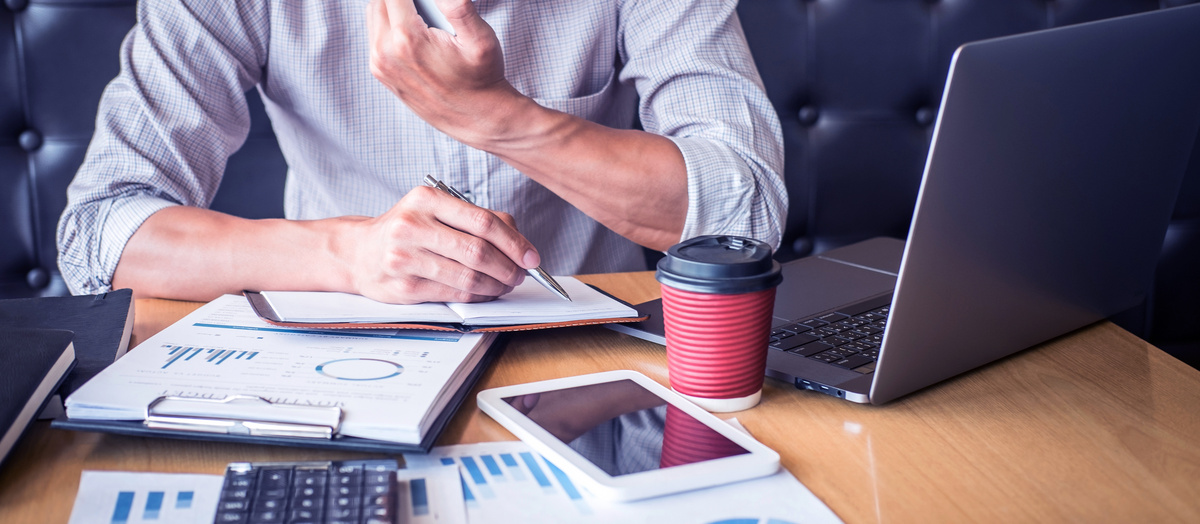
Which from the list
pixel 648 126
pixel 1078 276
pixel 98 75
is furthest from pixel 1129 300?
pixel 98 75

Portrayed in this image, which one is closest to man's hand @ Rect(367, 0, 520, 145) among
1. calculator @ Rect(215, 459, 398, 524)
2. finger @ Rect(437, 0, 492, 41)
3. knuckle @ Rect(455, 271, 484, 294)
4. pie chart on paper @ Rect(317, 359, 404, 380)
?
finger @ Rect(437, 0, 492, 41)

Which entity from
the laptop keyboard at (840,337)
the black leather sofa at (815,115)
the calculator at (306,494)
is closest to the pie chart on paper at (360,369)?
the calculator at (306,494)

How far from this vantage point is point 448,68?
2.47 ft

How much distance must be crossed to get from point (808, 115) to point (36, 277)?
4.48ft

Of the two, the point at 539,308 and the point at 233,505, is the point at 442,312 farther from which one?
the point at 233,505

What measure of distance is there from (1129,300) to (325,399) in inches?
25.8

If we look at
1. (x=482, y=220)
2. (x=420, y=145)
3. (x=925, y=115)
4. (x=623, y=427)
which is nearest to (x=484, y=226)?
(x=482, y=220)

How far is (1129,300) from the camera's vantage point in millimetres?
701

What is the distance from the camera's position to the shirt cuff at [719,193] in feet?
2.96

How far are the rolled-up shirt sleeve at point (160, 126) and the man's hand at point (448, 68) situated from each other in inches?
11.6

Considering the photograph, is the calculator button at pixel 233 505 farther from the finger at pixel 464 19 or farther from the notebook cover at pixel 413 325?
the finger at pixel 464 19

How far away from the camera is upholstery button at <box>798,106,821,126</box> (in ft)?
4.98

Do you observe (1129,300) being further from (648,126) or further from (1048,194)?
(648,126)

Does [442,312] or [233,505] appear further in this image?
[442,312]
